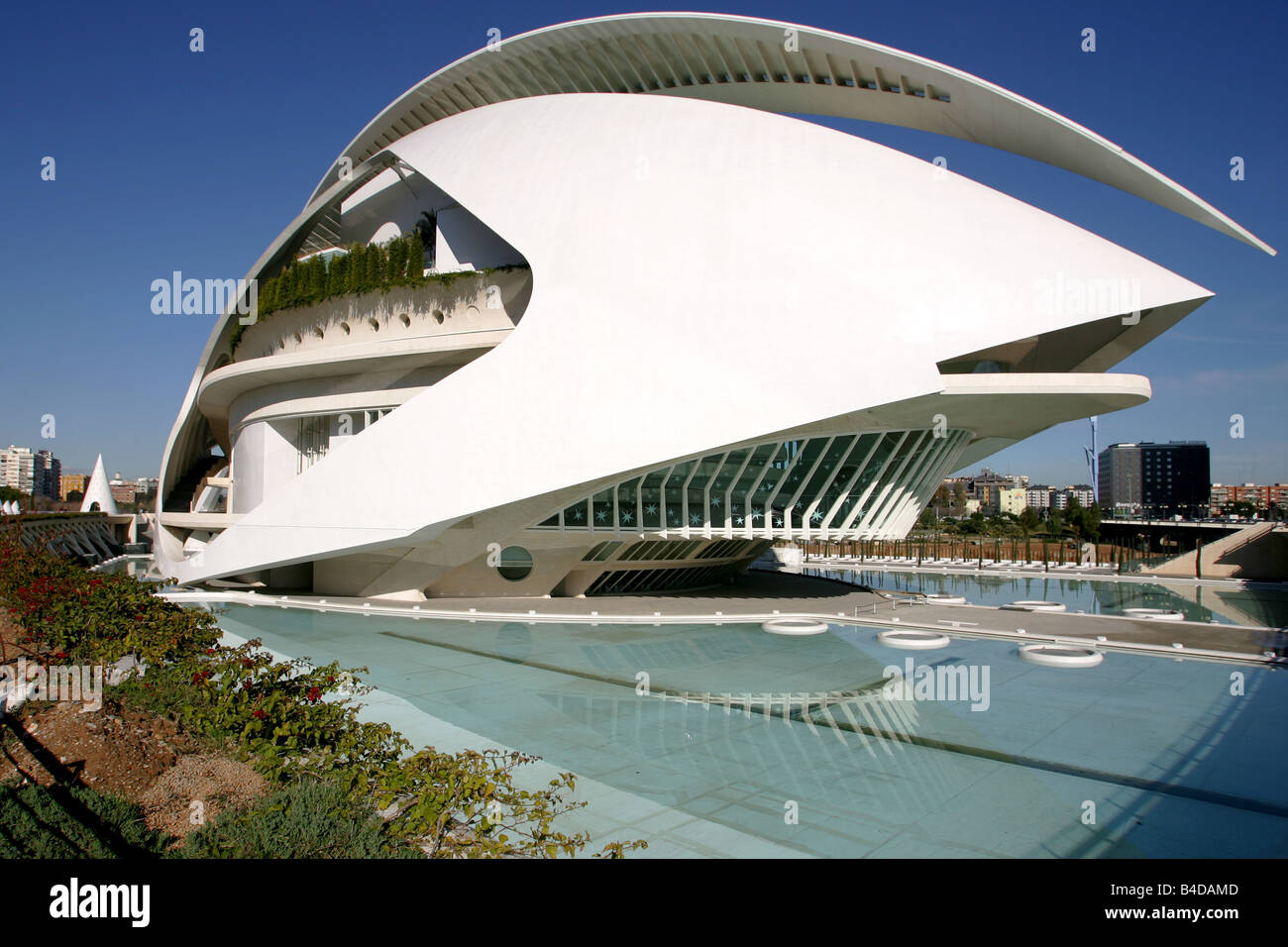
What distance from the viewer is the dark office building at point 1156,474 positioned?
458 feet

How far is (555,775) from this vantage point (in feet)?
19.6

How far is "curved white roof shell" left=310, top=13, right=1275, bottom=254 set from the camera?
1259 centimetres

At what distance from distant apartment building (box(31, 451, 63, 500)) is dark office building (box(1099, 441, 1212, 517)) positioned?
178 meters

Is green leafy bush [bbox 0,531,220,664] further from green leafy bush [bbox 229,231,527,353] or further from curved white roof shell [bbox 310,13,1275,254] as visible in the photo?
curved white roof shell [bbox 310,13,1275,254]

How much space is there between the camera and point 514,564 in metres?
16.3

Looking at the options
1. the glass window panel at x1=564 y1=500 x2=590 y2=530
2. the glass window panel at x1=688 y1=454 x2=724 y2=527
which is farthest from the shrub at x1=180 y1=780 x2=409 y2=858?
the glass window panel at x1=564 y1=500 x2=590 y2=530

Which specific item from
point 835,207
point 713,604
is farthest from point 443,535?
point 835,207

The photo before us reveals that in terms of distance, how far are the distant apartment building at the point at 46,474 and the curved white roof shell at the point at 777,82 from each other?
497ft

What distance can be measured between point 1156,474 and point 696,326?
168254 mm

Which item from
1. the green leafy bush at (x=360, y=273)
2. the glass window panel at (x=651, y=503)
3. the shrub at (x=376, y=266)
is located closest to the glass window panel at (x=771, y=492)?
the glass window panel at (x=651, y=503)

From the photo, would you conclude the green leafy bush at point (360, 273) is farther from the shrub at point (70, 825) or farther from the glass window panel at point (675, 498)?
the shrub at point (70, 825)

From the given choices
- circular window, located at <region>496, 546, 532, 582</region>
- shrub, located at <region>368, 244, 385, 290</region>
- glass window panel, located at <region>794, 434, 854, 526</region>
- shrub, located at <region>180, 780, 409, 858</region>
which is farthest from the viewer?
shrub, located at <region>368, 244, 385, 290</region>
